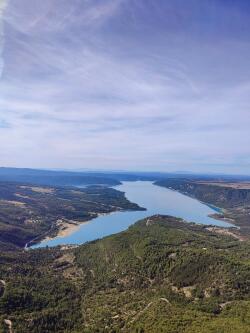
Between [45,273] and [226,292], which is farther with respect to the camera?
[45,273]

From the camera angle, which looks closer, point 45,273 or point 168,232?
point 45,273

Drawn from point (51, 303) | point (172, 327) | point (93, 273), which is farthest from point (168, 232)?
point (172, 327)

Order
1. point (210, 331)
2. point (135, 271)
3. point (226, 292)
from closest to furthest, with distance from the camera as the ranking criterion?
point (210, 331) < point (226, 292) < point (135, 271)

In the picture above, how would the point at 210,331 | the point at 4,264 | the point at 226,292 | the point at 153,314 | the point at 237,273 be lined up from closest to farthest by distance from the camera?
Result: the point at 210,331 < the point at 153,314 < the point at 226,292 < the point at 237,273 < the point at 4,264

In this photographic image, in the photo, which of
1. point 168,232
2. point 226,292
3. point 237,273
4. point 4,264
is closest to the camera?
point 226,292

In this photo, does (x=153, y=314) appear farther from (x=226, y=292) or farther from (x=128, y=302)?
(x=226, y=292)

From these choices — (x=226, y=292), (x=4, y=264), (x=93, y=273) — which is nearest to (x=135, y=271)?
(x=93, y=273)

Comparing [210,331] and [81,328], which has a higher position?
[210,331]

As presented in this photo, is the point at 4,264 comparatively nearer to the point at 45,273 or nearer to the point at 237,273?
the point at 45,273

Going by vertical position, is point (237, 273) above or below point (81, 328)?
above
